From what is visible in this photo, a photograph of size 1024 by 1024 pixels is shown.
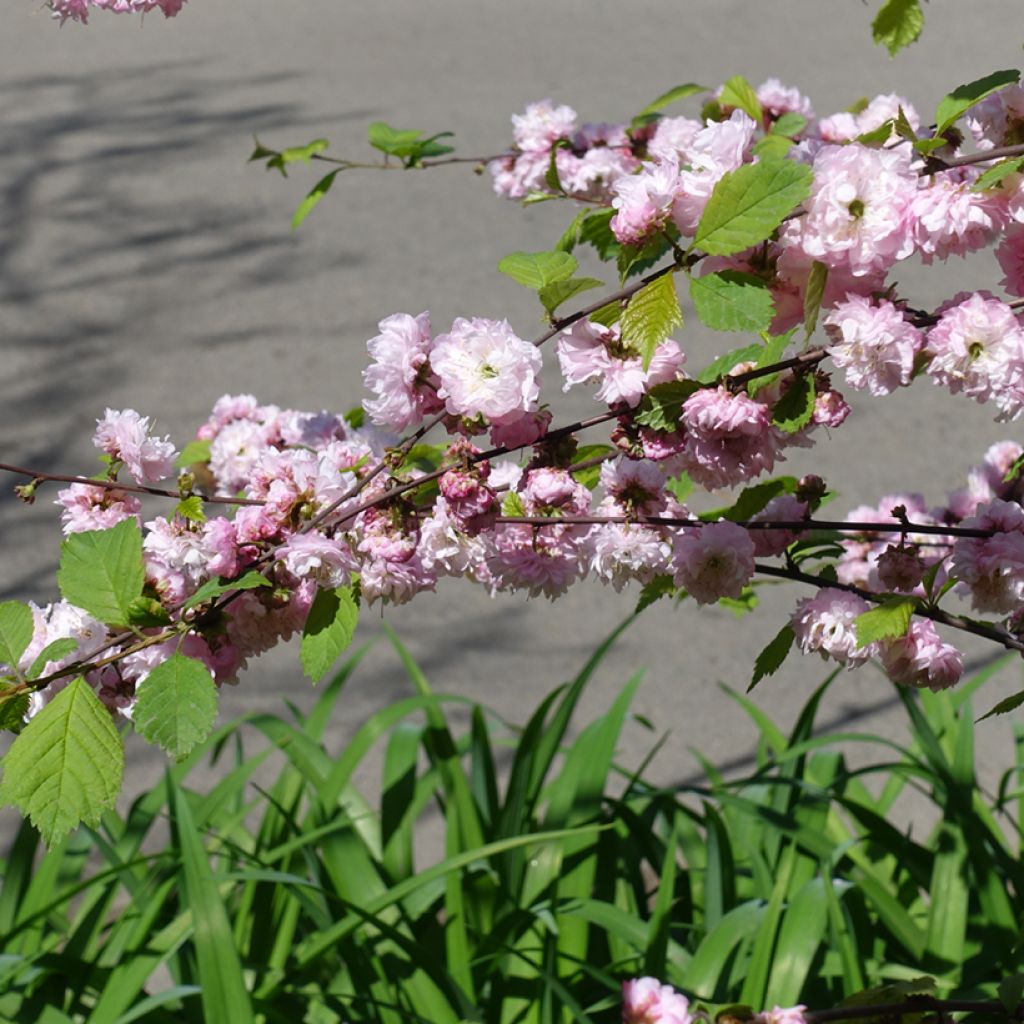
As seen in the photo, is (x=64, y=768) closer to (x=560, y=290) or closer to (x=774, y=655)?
(x=560, y=290)

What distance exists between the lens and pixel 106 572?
0.84 meters

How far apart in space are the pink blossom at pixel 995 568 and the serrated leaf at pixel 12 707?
62cm

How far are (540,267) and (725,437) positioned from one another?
0.16 meters

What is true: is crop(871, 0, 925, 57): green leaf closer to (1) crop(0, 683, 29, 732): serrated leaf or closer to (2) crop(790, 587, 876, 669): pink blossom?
(2) crop(790, 587, 876, 669): pink blossom

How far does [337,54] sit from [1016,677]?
404 centimetres

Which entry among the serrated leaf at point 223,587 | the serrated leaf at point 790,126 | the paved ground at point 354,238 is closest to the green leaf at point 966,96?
the serrated leaf at point 790,126

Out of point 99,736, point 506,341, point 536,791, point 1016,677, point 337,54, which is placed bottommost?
point 1016,677

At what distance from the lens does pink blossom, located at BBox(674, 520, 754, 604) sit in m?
0.96

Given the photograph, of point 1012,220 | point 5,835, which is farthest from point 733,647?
point 1012,220

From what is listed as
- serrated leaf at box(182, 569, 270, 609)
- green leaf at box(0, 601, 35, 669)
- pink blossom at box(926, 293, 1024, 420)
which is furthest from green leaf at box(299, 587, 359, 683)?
pink blossom at box(926, 293, 1024, 420)

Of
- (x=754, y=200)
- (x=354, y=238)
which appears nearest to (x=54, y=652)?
(x=754, y=200)

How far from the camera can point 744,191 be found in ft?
2.49

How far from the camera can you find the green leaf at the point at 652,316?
0.81m

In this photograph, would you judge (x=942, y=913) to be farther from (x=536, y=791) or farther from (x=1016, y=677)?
(x=1016, y=677)
